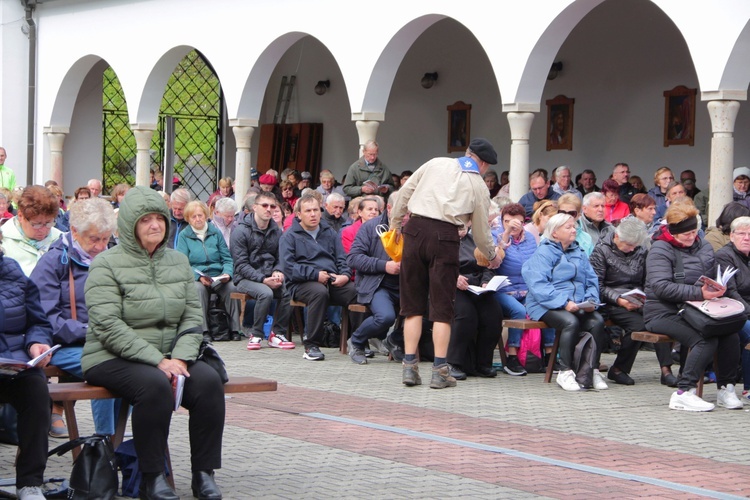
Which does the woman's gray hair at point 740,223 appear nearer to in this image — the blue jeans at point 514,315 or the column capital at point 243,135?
the blue jeans at point 514,315

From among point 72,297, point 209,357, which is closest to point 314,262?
point 72,297

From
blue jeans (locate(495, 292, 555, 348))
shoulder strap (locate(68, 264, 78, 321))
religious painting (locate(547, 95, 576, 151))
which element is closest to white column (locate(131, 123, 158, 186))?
religious painting (locate(547, 95, 576, 151))

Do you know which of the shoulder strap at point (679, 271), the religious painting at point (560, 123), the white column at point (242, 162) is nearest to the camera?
the shoulder strap at point (679, 271)

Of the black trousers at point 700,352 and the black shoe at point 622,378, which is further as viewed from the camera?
the black shoe at point 622,378

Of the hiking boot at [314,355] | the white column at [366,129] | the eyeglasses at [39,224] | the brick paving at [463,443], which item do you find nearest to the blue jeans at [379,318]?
the hiking boot at [314,355]

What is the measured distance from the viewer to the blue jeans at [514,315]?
1112cm

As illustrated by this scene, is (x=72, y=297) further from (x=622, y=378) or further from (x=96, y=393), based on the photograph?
(x=622, y=378)

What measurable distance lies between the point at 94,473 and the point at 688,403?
4867 millimetres

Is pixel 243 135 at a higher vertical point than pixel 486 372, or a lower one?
higher

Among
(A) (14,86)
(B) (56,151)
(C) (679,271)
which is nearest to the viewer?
(C) (679,271)

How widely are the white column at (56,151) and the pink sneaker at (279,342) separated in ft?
42.2

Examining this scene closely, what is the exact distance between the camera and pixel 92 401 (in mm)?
6750

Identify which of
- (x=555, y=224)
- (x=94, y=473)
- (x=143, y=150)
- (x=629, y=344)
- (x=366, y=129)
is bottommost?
(x=94, y=473)

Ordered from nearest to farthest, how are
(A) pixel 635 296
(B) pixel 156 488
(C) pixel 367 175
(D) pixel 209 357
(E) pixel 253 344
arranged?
(B) pixel 156 488
(D) pixel 209 357
(A) pixel 635 296
(E) pixel 253 344
(C) pixel 367 175
